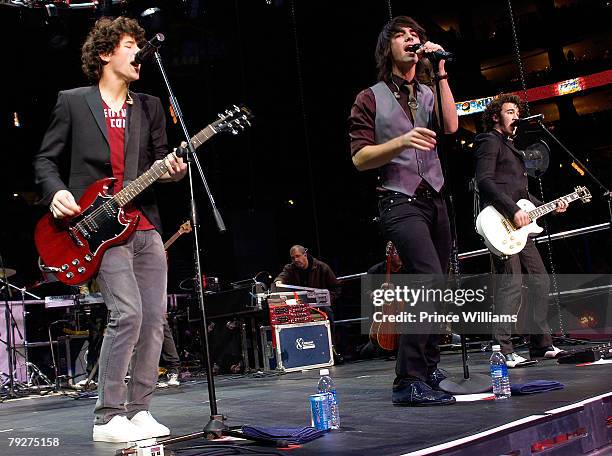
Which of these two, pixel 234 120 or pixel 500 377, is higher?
pixel 234 120

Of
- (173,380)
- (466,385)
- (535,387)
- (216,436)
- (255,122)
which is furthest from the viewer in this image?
(255,122)

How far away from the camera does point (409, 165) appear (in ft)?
10.9

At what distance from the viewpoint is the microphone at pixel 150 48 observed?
2833mm

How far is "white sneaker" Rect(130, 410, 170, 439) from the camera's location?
2.90 metres

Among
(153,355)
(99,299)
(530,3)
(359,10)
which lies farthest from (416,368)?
(530,3)

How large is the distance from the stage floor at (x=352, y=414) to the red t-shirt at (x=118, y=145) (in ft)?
3.21

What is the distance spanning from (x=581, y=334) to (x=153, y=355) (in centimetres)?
554

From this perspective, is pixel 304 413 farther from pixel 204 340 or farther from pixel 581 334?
pixel 581 334

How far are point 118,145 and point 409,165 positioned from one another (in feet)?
4.49

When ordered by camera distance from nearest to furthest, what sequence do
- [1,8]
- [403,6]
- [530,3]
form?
[1,8] → [403,6] → [530,3]

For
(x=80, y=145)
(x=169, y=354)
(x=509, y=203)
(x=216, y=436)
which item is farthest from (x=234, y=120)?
(x=169, y=354)

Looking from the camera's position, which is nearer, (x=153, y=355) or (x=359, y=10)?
(x=153, y=355)

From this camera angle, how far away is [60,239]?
10.00 ft

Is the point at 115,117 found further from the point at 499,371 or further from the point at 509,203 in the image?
the point at 509,203
